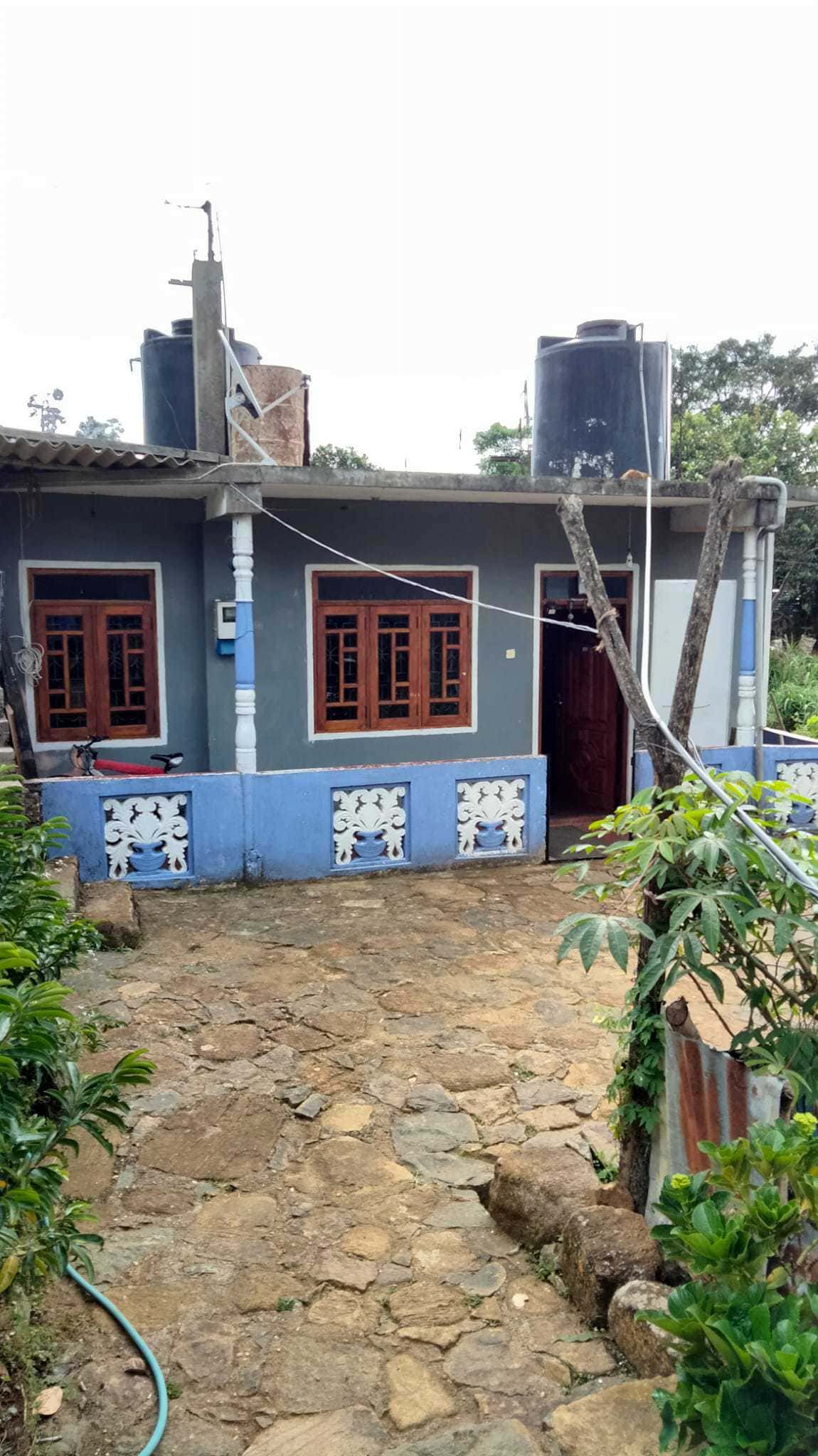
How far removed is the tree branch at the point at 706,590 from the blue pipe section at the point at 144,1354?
2.34 meters

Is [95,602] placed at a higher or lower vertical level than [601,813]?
higher

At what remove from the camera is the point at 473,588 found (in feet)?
32.4

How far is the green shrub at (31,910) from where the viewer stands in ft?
10.3

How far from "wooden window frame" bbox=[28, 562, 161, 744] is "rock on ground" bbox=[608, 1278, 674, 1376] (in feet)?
23.0

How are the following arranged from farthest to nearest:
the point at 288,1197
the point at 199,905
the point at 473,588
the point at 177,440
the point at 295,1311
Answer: the point at 177,440
the point at 473,588
the point at 199,905
the point at 288,1197
the point at 295,1311

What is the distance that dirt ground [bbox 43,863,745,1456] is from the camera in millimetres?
2846

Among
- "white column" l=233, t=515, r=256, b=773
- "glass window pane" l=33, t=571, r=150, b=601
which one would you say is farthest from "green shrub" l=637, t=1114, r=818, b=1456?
"glass window pane" l=33, t=571, r=150, b=601

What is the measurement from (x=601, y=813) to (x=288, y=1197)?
24.0 feet

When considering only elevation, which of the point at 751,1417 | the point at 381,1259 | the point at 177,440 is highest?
the point at 177,440

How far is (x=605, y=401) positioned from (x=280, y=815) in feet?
20.5

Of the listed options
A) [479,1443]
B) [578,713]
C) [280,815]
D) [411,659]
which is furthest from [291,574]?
[479,1443]

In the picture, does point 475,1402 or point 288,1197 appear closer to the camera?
point 475,1402

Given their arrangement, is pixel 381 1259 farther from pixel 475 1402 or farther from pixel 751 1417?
pixel 751 1417

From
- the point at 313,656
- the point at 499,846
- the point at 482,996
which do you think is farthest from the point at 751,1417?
the point at 313,656
